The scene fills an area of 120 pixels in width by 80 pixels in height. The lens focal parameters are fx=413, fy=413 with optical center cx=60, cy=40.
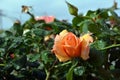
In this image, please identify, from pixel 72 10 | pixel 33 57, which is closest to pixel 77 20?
pixel 72 10

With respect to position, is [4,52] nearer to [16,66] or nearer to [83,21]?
[16,66]

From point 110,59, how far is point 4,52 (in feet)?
1.29

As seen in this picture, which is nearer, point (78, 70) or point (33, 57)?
point (78, 70)

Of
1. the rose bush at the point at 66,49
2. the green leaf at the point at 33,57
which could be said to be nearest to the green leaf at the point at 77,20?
the rose bush at the point at 66,49

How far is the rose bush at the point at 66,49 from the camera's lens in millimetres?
1170

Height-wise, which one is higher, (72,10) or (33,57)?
(72,10)

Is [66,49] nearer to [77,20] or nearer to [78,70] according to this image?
[78,70]

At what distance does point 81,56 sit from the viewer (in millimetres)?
1149

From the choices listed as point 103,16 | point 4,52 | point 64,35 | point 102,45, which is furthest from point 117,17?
point 4,52

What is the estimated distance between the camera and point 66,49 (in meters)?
1.15

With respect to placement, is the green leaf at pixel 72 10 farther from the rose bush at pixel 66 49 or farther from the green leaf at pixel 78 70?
the green leaf at pixel 78 70

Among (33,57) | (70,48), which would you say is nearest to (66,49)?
(70,48)

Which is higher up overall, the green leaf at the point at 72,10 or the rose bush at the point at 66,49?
the green leaf at the point at 72,10

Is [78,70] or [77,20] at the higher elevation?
[77,20]
